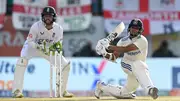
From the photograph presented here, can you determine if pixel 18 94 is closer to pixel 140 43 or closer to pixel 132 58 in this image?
pixel 132 58

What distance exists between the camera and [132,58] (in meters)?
8.69

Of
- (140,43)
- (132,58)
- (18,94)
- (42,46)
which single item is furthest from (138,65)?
(18,94)

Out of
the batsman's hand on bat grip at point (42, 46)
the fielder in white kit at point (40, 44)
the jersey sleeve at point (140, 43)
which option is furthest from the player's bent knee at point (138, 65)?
the batsman's hand on bat grip at point (42, 46)

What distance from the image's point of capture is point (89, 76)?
42.4ft

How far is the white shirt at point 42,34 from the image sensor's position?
909 cm

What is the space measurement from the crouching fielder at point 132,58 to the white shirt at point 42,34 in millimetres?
862

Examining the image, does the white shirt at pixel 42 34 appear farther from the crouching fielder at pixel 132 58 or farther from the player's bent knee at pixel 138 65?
the player's bent knee at pixel 138 65

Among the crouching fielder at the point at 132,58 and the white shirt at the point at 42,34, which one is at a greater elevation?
the white shirt at the point at 42,34

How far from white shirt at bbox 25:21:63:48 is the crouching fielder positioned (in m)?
0.86

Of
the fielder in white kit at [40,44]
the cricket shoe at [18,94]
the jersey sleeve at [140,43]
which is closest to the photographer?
the jersey sleeve at [140,43]

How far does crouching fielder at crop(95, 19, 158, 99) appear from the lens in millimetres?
8484

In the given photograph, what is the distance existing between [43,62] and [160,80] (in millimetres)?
2529

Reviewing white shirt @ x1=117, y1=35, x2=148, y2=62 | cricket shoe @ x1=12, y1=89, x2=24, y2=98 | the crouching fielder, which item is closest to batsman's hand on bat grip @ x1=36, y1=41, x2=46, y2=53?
cricket shoe @ x1=12, y1=89, x2=24, y2=98

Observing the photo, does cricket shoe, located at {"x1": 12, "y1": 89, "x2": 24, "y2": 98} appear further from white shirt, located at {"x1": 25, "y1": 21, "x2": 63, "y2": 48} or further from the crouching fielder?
the crouching fielder
